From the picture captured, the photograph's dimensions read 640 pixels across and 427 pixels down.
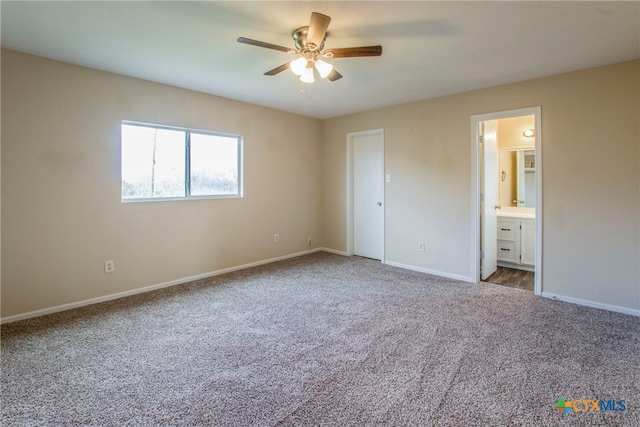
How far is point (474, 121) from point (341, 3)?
260cm

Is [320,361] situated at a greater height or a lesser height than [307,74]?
lesser

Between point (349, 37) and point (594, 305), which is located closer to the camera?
point (349, 37)

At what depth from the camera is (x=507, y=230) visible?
474 cm

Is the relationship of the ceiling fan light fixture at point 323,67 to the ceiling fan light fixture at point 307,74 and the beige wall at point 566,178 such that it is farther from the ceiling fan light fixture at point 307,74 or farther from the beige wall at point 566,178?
the beige wall at point 566,178

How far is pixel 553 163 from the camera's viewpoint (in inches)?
133

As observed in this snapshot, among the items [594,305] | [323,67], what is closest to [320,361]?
[323,67]

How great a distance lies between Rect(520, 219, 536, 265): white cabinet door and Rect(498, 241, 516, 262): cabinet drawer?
107 mm

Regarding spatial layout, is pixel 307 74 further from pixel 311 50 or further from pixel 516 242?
pixel 516 242

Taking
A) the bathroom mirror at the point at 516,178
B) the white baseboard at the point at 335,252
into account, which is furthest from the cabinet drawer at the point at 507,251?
the white baseboard at the point at 335,252

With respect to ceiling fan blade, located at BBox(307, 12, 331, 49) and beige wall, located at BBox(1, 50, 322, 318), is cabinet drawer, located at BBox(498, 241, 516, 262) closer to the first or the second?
beige wall, located at BBox(1, 50, 322, 318)

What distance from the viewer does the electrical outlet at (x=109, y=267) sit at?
336 cm

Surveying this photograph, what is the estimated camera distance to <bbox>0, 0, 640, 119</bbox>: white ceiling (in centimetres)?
212

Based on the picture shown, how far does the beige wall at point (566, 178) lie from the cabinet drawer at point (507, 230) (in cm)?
113

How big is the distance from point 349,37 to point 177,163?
2634 millimetres
